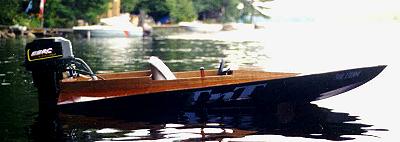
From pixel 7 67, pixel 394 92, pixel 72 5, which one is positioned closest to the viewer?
pixel 394 92

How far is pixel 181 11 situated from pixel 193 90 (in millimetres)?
106617

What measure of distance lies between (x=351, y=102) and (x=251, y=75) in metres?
3.95

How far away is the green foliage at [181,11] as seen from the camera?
117344mm

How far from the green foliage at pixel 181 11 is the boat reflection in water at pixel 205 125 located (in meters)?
98.4

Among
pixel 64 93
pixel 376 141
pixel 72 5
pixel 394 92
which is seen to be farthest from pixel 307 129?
pixel 72 5

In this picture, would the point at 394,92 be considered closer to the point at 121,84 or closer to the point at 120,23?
the point at 121,84

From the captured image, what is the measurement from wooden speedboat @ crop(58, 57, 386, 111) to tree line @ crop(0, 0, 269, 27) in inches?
2318

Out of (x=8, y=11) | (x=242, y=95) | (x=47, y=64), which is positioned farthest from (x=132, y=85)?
(x=8, y=11)

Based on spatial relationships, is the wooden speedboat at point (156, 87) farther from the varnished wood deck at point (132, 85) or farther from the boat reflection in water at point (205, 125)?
the boat reflection in water at point (205, 125)

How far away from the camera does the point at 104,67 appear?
110 ft

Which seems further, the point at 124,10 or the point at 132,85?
the point at 124,10

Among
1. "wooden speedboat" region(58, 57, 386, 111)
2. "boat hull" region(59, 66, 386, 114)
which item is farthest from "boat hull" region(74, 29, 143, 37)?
"boat hull" region(59, 66, 386, 114)

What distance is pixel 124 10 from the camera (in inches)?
4345

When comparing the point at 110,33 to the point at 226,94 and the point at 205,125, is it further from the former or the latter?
the point at 205,125
